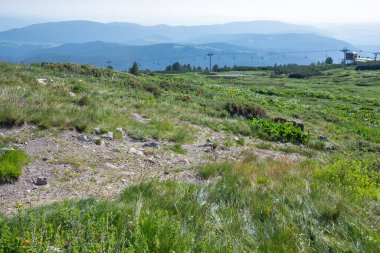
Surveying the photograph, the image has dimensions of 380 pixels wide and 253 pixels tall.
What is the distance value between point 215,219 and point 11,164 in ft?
13.2

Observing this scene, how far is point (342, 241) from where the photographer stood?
5551mm

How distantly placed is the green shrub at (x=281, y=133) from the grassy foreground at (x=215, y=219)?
6.42 metres

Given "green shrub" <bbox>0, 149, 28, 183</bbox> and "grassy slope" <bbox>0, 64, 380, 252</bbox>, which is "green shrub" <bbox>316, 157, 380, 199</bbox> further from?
"green shrub" <bbox>0, 149, 28, 183</bbox>

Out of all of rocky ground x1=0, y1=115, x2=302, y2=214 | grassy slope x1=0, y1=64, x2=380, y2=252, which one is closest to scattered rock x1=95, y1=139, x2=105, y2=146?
rocky ground x1=0, y1=115, x2=302, y2=214

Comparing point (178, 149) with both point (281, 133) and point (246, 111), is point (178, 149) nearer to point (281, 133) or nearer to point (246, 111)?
point (281, 133)

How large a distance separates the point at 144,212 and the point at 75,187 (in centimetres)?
208

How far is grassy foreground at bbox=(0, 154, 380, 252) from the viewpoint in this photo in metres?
4.42

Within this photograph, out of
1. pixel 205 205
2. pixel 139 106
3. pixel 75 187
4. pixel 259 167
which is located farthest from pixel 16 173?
pixel 139 106

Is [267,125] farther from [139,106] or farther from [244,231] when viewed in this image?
[244,231]

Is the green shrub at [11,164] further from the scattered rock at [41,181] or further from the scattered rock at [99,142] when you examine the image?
the scattered rock at [99,142]

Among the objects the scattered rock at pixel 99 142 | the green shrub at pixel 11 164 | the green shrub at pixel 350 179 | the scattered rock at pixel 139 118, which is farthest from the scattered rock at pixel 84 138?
the green shrub at pixel 350 179

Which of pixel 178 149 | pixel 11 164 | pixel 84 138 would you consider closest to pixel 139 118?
pixel 178 149

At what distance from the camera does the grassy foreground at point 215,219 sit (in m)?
4.42

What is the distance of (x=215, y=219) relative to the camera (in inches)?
225
